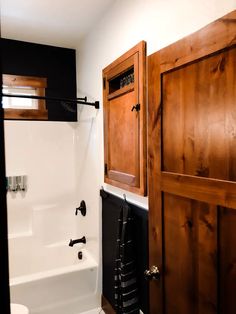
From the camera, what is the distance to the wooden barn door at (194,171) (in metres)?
0.94

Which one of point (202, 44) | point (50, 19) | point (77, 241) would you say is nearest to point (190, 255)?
point (202, 44)

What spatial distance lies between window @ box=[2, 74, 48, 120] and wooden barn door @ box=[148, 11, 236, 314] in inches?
79.4

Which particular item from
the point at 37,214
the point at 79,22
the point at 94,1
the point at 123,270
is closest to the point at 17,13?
the point at 79,22

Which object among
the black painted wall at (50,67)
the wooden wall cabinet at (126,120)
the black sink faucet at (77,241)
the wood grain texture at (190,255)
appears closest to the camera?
the wood grain texture at (190,255)

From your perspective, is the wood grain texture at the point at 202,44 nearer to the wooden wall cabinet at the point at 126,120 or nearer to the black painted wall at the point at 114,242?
the wooden wall cabinet at the point at 126,120

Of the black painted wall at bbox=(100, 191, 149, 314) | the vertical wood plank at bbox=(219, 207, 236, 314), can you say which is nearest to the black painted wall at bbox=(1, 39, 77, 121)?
the black painted wall at bbox=(100, 191, 149, 314)

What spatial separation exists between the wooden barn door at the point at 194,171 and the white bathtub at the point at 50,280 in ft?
3.87

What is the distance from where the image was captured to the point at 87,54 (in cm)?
272

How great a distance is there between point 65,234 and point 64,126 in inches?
53.9

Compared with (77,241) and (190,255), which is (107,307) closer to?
(77,241)

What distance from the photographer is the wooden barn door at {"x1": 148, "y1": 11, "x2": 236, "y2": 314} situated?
936 millimetres

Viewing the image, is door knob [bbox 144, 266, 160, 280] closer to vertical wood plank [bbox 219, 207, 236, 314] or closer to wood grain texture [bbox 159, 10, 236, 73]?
vertical wood plank [bbox 219, 207, 236, 314]

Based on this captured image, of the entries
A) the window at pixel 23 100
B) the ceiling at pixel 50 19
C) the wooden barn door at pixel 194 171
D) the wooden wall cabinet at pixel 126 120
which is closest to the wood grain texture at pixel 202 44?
the wooden barn door at pixel 194 171

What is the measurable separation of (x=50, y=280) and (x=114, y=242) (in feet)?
2.28
